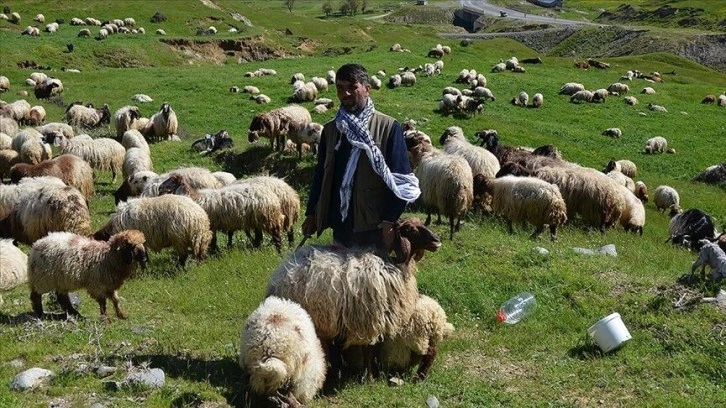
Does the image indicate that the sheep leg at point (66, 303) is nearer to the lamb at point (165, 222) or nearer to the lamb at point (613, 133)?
the lamb at point (165, 222)

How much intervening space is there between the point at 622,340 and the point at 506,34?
7775 centimetres

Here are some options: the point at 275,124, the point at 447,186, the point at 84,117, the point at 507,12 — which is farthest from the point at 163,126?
the point at 507,12

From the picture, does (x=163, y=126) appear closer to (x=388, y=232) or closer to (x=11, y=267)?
(x=11, y=267)

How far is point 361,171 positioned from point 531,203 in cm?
748

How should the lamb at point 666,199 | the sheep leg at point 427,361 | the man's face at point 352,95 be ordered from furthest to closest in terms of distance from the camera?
the lamb at point 666,199 < the sheep leg at point 427,361 < the man's face at point 352,95

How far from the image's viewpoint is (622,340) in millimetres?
7383

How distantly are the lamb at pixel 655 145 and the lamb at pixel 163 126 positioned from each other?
58.4ft

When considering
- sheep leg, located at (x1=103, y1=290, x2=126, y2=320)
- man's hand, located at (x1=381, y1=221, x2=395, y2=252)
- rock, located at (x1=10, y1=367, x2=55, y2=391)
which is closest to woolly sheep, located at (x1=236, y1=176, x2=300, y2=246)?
sheep leg, located at (x1=103, y1=290, x2=126, y2=320)

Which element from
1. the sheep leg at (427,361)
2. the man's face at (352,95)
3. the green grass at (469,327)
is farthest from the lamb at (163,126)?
the sheep leg at (427,361)

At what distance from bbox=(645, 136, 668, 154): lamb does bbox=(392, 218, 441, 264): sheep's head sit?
21.2 metres

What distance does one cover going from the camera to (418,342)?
266 inches

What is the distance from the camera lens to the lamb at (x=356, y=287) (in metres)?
6.21

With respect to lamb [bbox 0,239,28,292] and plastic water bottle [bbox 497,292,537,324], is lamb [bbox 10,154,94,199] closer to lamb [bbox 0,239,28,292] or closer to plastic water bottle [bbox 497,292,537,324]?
lamb [bbox 0,239,28,292]

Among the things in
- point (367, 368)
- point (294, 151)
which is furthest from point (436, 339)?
point (294, 151)
